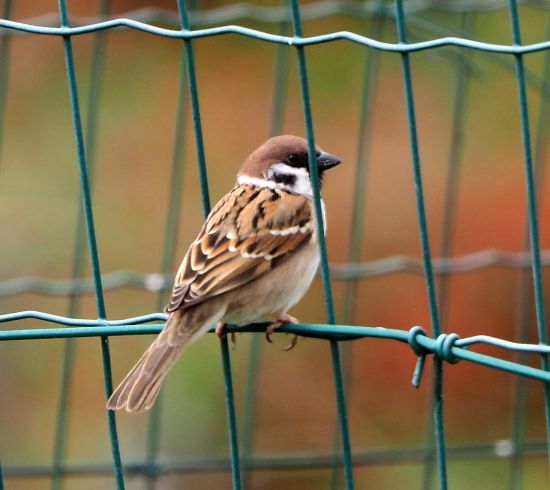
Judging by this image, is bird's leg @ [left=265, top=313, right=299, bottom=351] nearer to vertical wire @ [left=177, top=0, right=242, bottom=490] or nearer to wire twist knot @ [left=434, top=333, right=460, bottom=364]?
vertical wire @ [left=177, top=0, right=242, bottom=490]

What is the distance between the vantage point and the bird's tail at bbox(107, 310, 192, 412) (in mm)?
3115

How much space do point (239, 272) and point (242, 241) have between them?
0.12 metres

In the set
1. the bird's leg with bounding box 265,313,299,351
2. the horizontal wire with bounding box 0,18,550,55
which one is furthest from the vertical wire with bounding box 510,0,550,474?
the bird's leg with bounding box 265,313,299,351

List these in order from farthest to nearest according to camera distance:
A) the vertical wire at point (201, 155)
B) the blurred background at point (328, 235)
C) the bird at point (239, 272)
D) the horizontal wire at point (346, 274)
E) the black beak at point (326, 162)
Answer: the blurred background at point (328, 235), the horizontal wire at point (346, 274), the black beak at point (326, 162), the bird at point (239, 272), the vertical wire at point (201, 155)

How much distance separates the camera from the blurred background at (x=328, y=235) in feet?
18.1

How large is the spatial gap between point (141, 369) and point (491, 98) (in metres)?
4.85

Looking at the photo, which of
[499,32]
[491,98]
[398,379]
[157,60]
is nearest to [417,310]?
[398,379]

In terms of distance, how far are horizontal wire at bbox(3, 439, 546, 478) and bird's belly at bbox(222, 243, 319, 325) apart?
126cm

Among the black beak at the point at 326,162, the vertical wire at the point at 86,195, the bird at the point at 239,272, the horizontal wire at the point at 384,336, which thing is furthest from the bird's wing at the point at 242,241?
the vertical wire at the point at 86,195

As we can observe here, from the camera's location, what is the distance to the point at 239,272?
11.6ft

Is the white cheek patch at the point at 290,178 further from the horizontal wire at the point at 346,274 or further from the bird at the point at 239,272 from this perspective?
the horizontal wire at the point at 346,274

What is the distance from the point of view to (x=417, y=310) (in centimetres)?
644

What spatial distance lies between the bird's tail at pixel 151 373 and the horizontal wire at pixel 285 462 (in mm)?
1474

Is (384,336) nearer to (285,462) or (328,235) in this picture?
(285,462)
